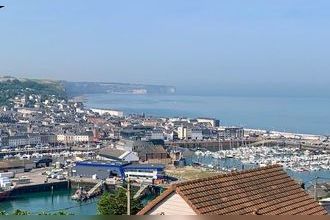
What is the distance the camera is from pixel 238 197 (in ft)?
6.88

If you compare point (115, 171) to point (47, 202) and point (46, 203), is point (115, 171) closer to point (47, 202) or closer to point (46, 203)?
point (47, 202)

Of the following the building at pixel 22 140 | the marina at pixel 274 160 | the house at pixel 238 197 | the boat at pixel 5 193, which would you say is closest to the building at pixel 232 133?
the marina at pixel 274 160

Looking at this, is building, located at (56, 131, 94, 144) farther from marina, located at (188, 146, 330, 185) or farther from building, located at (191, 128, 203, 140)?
marina, located at (188, 146, 330, 185)

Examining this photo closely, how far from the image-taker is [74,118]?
27859 mm

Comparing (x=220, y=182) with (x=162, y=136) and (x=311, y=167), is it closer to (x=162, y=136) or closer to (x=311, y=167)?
(x=311, y=167)

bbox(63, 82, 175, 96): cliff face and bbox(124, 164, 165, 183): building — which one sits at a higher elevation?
bbox(63, 82, 175, 96): cliff face

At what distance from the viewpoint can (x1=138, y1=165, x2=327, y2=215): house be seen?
1.96 m

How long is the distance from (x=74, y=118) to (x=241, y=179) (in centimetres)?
2602

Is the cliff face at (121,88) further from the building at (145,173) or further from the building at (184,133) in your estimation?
the building at (145,173)

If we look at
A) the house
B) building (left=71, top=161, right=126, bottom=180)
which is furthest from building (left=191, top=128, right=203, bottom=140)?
the house

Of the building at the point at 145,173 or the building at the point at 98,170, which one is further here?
the building at the point at 98,170

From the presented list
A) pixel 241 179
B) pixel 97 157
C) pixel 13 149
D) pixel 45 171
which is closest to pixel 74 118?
pixel 13 149

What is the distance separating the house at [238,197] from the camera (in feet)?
6.42

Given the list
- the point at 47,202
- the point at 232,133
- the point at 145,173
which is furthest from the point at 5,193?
the point at 232,133
